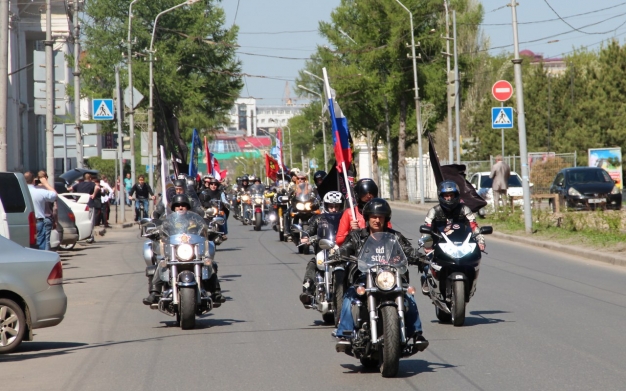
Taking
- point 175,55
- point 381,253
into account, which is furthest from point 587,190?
point 175,55

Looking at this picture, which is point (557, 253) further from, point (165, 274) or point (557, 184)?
point (557, 184)

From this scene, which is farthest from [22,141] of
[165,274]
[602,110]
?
[165,274]

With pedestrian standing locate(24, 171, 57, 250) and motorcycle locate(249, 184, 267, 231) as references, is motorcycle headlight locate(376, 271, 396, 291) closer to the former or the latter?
pedestrian standing locate(24, 171, 57, 250)

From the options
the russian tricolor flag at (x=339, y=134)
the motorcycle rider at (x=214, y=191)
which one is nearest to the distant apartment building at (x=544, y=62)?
the motorcycle rider at (x=214, y=191)

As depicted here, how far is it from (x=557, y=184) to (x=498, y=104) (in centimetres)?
2562

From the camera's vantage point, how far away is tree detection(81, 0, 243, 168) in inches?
2601

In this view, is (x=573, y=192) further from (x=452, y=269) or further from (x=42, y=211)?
(x=452, y=269)

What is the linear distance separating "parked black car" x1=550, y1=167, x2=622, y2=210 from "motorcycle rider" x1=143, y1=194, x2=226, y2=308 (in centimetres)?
2381

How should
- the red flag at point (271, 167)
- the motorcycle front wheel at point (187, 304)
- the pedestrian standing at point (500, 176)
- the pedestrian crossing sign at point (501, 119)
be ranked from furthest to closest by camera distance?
the red flag at point (271, 167) → the pedestrian standing at point (500, 176) → the pedestrian crossing sign at point (501, 119) → the motorcycle front wheel at point (187, 304)

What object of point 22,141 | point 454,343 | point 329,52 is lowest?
point 454,343

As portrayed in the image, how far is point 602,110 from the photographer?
4866 centimetres

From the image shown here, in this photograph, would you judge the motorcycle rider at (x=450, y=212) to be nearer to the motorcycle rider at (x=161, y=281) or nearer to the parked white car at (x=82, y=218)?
the motorcycle rider at (x=161, y=281)

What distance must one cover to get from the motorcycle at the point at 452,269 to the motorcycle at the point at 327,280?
1.01 metres

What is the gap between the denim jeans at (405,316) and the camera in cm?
823
